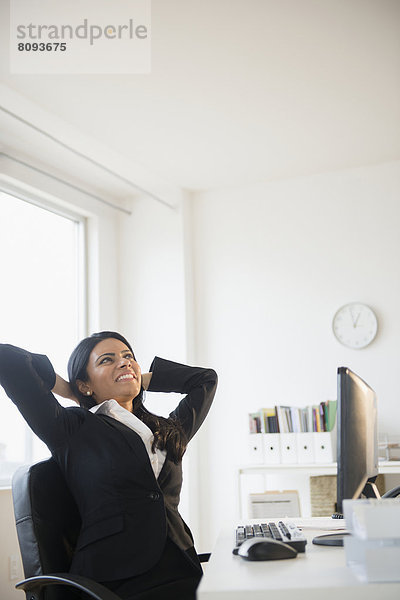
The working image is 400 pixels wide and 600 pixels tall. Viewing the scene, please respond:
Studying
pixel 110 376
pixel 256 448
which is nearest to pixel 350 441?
pixel 110 376

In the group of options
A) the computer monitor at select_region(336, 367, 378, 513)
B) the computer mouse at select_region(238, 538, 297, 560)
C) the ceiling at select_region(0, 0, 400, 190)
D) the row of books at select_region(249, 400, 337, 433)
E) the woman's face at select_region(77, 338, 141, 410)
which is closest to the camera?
the computer mouse at select_region(238, 538, 297, 560)

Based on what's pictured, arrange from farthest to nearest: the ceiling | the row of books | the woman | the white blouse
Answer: the row of books
the ceiling
the white blouse
the woman

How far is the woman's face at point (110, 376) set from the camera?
2033 mm

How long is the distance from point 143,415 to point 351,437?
0.83 m

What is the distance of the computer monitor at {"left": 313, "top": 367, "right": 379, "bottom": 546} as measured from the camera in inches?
55.8

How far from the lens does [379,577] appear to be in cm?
104

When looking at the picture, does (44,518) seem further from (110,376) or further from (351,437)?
(351,437)

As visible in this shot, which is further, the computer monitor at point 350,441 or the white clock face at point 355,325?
the white clock face at point 355,325

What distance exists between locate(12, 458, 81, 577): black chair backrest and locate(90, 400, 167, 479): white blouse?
0.26m

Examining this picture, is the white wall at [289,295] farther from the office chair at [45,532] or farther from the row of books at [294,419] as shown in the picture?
the office chair at [45,532]

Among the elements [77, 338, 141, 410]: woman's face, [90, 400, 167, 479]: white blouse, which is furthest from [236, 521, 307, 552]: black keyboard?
[77, 338, 141, 410]: woman's face

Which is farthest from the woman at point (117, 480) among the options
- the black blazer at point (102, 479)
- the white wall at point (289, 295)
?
the white wall at point (289, 295)

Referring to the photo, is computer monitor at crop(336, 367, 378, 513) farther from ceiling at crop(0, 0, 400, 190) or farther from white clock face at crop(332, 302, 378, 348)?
white clock face at crop(332, 302, 378, 348)

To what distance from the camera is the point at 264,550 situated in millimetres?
1276
